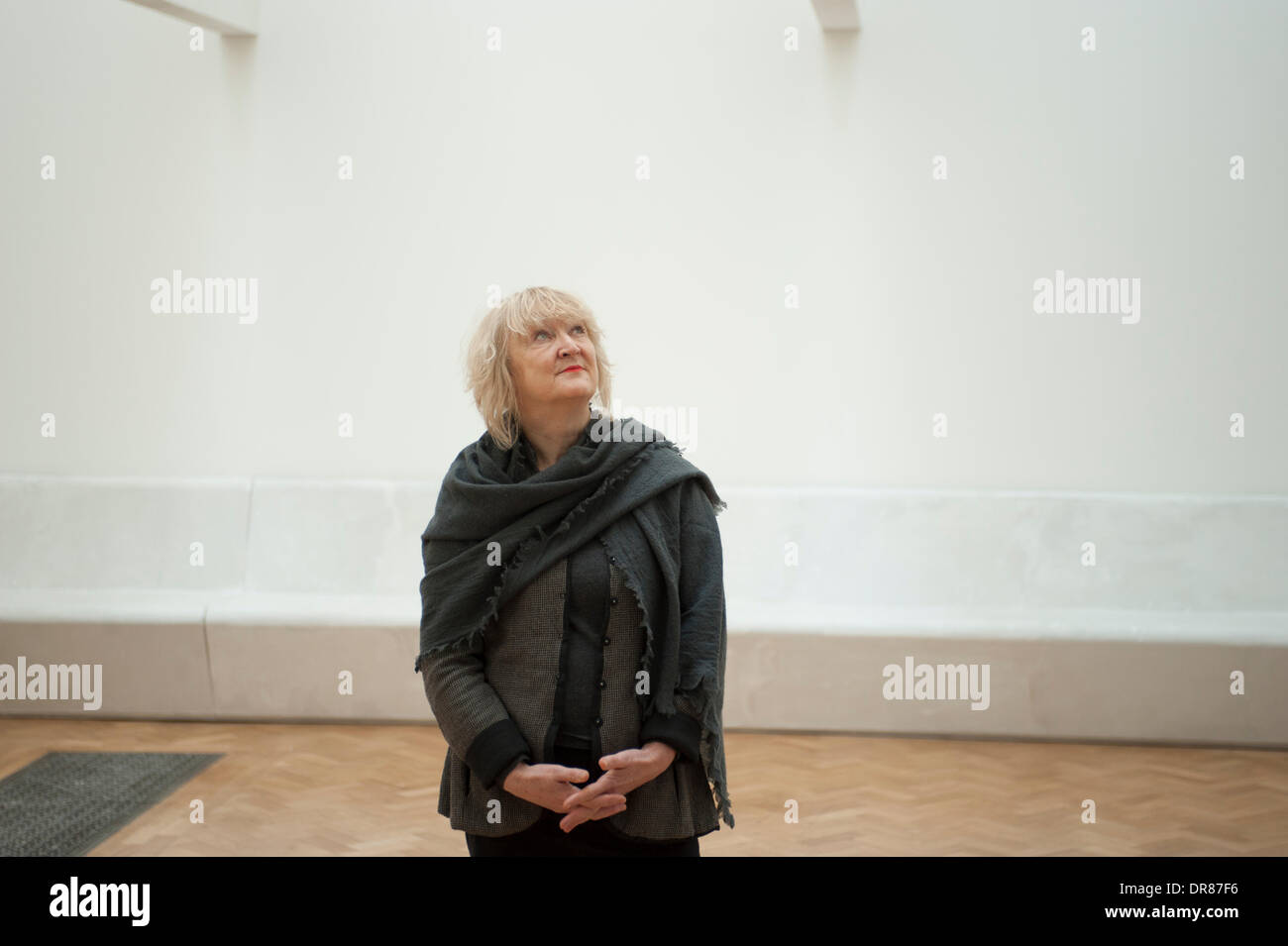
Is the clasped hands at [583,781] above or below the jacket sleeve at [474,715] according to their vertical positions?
below

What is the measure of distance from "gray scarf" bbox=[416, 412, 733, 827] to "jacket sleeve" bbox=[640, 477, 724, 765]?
0.01m

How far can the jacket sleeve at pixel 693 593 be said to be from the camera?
7.18 ft

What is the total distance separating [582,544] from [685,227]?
501 cm

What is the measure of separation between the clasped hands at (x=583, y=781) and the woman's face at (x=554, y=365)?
2.20 feet

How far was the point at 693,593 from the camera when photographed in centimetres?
230

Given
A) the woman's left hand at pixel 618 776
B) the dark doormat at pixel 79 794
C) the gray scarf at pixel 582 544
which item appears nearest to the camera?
the woman's left hand at pixel 618 776

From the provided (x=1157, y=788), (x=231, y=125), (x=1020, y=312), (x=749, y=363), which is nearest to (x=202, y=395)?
(x=231, y=125)

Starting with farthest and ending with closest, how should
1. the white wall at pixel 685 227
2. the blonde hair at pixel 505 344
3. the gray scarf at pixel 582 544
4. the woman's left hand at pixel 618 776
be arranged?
the white wall at pixel 685 227 < the blonde hair at pixel 505 344 < the gray scarf at pixel 582 544 < the woman's left hand at pixel 618 776

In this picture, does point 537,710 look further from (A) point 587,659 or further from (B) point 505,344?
(B) point 505,344

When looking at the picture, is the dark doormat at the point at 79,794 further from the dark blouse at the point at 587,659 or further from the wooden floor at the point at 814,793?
the dark blouse at the point at 587,659

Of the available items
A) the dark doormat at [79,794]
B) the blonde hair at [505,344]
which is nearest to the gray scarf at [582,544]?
the blonde hair at [505,344]

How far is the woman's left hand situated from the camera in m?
2.13

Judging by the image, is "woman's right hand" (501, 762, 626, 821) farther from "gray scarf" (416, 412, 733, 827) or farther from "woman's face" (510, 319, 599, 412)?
"woman's face" (510, 319, 599, 412)

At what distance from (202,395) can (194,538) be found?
2.84ft
